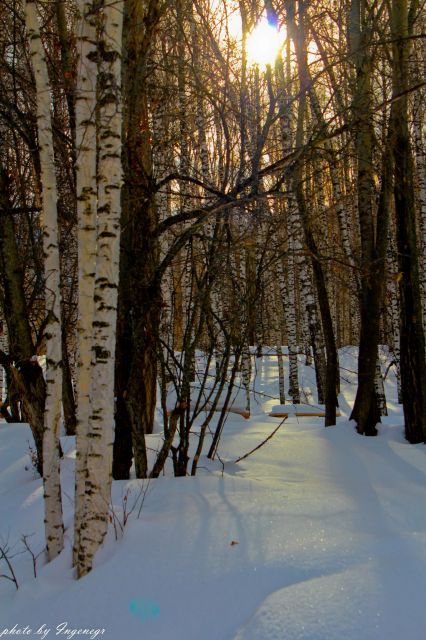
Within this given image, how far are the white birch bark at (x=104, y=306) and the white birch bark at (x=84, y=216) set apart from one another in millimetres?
118

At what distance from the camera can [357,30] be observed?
19.7 ft

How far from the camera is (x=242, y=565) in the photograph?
2.74 metres

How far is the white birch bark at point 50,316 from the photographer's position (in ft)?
10.9

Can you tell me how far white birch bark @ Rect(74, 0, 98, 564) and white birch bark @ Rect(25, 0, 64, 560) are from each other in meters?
0.19

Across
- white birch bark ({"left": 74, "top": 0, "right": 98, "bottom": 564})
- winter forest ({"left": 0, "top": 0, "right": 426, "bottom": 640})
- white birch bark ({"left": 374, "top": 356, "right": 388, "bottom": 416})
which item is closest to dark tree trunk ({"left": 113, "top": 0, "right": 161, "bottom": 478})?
winter forest ({"left": 0, "top": 0, "right": 426, "bottom": 640})

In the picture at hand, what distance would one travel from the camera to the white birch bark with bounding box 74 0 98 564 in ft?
10.1

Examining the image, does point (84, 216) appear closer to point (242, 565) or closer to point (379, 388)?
point (242, 565)

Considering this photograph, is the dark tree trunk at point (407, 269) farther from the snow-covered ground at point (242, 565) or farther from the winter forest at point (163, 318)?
the snow-covered ground at point (242, 565)

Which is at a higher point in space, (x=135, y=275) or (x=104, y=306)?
(x=135, y=275)

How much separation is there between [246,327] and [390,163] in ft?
8.98

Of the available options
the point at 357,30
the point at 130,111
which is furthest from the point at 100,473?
the point at 357,30

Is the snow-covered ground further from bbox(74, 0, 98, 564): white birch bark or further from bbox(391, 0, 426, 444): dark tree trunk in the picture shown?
bbox(391, 0, 426, 444): dark tree trunk

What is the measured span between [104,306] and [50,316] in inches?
24.5

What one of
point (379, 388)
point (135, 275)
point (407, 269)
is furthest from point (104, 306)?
point (379, 388)
